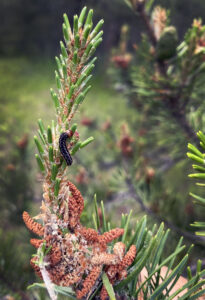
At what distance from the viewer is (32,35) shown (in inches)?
144

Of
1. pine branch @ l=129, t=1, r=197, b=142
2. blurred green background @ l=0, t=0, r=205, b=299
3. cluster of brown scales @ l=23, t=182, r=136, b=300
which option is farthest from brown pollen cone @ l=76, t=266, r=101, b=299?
pine branch @ l=129, t=1, r=197, b=142

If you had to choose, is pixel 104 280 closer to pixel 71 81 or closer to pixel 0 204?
pixel 71 81

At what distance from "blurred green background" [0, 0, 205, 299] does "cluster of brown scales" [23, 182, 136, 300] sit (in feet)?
0.21

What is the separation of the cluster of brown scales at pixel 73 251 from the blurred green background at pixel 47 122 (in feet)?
0.21

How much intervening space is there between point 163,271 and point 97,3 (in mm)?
2729

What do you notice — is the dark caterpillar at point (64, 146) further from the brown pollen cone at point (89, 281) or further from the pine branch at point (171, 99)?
the pine branch at point (171, 99)

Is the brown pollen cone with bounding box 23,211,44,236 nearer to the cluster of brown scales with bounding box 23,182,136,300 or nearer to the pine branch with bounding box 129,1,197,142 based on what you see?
the cluster of brown scales with bounding box 23,182,136,300

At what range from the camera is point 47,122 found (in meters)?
1.47

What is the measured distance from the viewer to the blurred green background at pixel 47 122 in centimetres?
114

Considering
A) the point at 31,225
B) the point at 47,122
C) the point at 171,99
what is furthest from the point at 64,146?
the point at 47,122

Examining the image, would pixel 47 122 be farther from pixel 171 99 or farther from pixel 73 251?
pixel 73 251

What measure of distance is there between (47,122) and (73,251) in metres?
1.13

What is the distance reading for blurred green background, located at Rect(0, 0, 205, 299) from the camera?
1.14 metres

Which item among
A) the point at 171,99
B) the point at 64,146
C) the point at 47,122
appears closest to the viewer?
the point at 64,146
